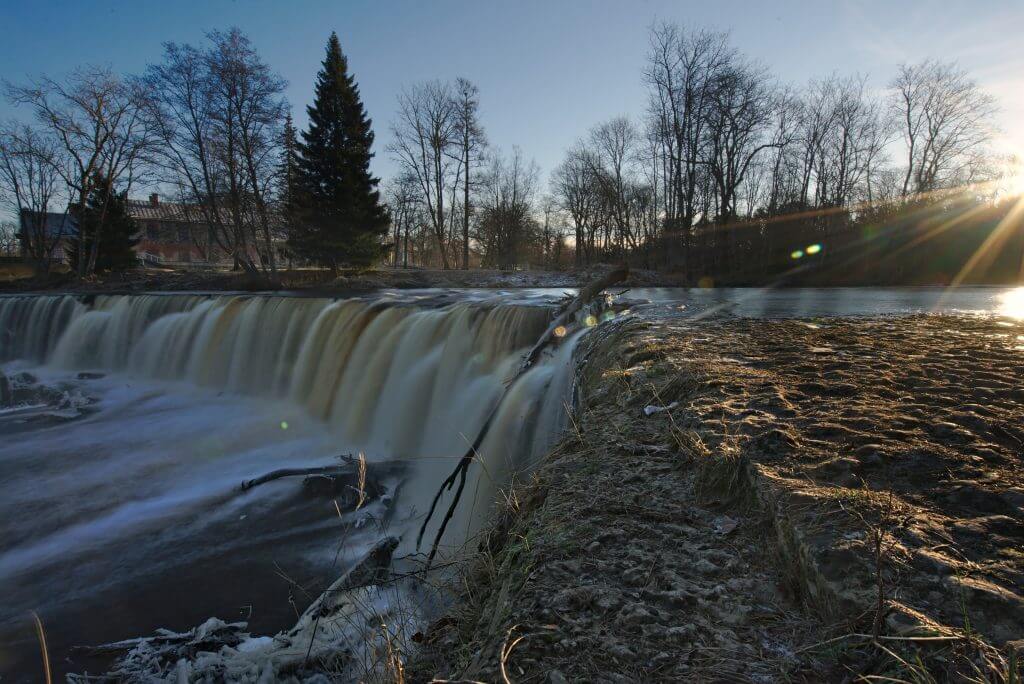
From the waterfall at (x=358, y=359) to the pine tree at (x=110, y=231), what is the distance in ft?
47.0

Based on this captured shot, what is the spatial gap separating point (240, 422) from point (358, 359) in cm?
260

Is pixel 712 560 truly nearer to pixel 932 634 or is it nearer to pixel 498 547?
pixel 932 634

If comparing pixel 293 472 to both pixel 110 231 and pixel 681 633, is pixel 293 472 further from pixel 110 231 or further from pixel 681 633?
pixel 110 231

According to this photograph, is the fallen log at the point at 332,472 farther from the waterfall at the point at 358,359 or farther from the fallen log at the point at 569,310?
the fallen log at the point at 569,310

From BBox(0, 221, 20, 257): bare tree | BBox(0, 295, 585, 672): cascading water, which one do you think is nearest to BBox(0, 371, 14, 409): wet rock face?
BBox(0, 295, 585, 672): cascading water

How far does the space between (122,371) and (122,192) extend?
74.8ft

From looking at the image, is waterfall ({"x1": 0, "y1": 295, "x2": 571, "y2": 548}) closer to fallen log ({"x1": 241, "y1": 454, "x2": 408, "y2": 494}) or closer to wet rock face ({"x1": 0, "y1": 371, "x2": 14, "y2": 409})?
fallen log ({"x1": 241, "y1": 454, "x2": 408, "y2": 494})

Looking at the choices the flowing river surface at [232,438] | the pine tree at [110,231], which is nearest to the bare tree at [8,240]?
the pine tree at [110,231]

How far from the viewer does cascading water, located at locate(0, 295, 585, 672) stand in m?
5.11

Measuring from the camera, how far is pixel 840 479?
202cm

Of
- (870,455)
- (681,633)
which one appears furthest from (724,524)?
(870,455)

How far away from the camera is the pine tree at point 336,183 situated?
83.7 feet

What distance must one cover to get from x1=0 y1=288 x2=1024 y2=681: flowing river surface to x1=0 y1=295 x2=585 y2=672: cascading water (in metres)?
0.03

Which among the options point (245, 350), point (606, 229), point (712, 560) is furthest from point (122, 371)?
point (606, 229)
